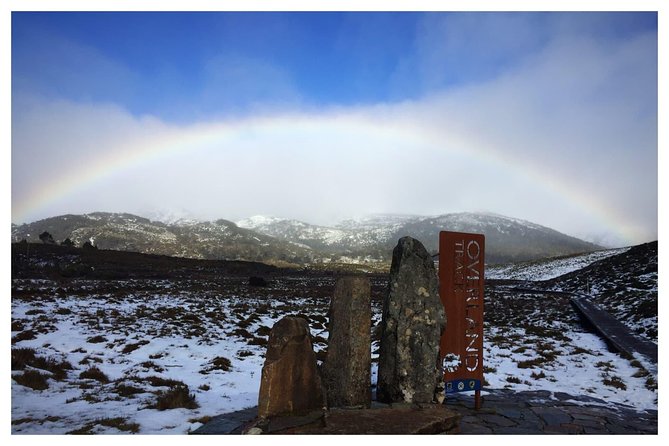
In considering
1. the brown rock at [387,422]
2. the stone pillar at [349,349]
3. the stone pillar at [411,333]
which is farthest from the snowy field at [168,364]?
the stone pillar at [411,333]

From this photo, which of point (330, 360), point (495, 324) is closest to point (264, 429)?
point (330, 360)

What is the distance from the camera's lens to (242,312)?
2278cm

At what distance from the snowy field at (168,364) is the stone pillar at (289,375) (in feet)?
5.97

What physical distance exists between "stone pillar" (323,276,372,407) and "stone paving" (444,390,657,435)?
6.38 feet

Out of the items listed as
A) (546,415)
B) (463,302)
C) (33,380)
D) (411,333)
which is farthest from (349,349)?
(33,380)

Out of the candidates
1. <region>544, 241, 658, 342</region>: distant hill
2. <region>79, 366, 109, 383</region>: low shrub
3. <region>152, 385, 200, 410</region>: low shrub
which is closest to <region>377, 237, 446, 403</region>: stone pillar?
<region>152, 385, 200, 410</region>: low shrub

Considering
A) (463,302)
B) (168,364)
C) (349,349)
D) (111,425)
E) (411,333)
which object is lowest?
(168,364)

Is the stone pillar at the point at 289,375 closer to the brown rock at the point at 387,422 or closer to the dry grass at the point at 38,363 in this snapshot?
the brown rock at the point at 387,422

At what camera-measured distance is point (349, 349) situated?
756 cm

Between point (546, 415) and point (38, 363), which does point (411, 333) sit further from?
point (38, 363)

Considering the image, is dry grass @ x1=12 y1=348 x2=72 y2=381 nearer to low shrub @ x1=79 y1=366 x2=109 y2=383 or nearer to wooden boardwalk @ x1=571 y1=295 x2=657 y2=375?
low shrub @ x1=79 y1=366 x2=109 y2=383

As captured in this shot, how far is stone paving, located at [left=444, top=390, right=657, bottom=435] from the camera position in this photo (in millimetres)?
7191

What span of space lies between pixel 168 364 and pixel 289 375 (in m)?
6.93
